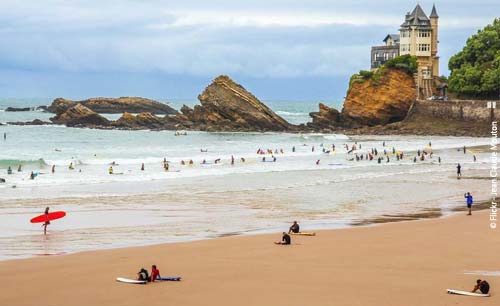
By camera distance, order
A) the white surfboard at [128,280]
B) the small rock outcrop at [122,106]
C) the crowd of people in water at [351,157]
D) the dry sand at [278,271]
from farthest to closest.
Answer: the small rock outcrop at [122,106] < the crowd of people in water at [351,157] < the white surfboard at [128,280] < the dry sand at [278,271]

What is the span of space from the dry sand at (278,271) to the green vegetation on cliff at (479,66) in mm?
A: 62149

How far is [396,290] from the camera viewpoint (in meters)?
14.7

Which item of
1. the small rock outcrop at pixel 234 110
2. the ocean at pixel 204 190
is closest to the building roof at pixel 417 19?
the small rock outcrop at pixel 234 110

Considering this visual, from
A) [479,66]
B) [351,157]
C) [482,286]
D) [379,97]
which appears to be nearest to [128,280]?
[482,286]

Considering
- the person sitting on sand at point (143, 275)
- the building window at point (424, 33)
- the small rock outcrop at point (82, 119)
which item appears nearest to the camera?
the person sitting on sand at point (143, 275)

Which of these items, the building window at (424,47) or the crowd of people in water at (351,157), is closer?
the crowd of people in water at (351,157)

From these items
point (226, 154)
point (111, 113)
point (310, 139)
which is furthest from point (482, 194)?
point (111, 113)

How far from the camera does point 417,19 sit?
91.9 meters

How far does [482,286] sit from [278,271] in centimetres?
412

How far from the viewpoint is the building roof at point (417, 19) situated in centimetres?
9165

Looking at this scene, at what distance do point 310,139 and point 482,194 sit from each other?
1796 inches

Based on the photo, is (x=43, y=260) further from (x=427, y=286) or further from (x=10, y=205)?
(x=10, y=205)

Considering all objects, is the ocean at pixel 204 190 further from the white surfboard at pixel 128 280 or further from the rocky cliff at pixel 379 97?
the rocky cliff at pixel 379 97

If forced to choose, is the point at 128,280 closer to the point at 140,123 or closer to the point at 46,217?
the point at 46,217
